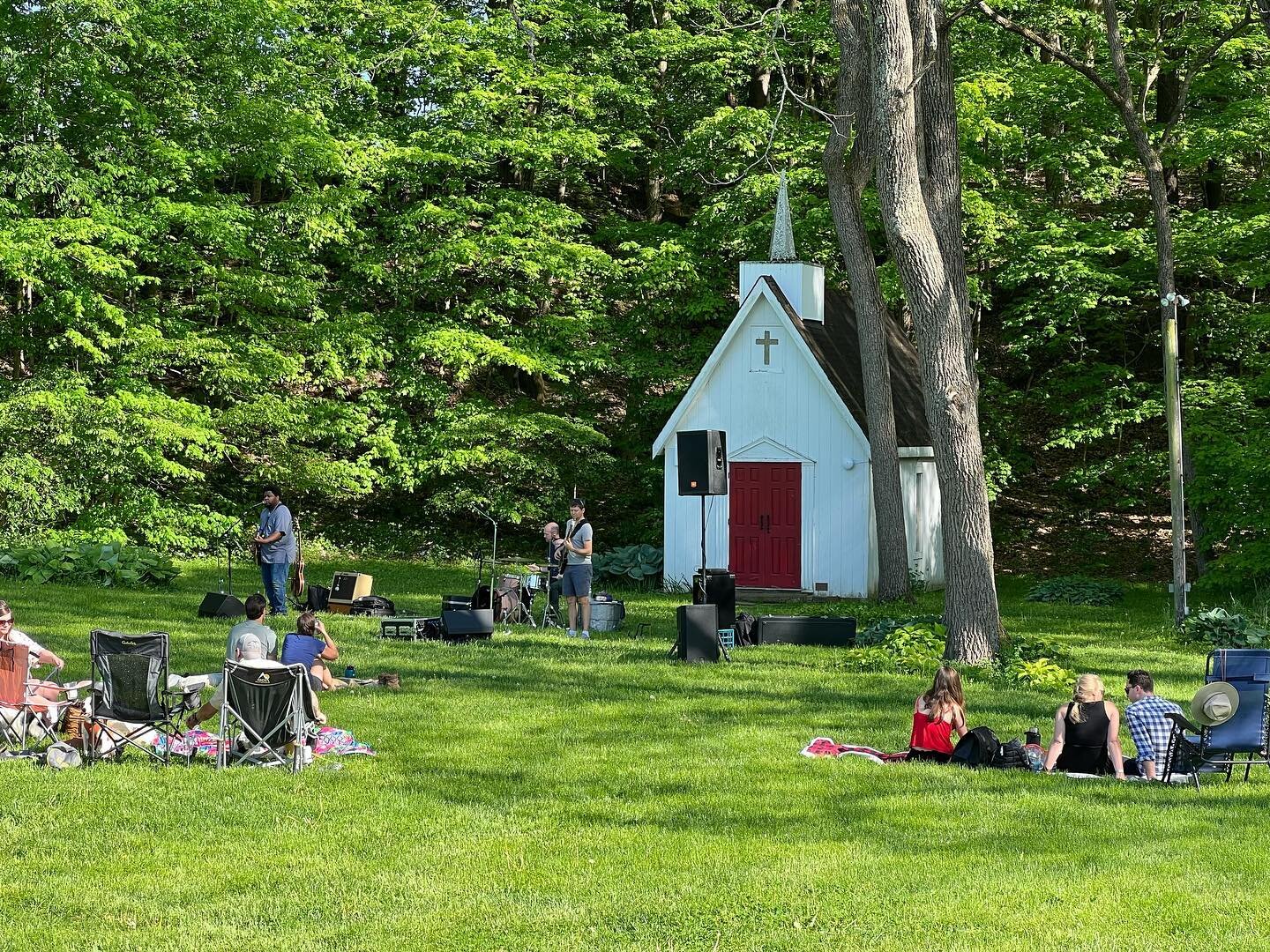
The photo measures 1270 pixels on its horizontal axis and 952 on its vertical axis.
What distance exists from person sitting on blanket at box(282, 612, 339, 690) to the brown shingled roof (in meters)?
13.0

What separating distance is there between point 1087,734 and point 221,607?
11.9 meters

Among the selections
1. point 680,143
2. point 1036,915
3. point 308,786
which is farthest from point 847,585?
point 1036,915

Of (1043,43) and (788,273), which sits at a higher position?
(1043,43)

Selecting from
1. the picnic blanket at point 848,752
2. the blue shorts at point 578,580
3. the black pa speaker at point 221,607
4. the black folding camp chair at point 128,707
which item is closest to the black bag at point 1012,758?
the picnic blanket at point 848,752

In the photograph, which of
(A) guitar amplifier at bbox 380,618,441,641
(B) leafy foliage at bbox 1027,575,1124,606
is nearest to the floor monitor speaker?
(A) guitar amplifier at bbox 380,618,441,641

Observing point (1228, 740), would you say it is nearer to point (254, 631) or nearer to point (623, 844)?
point (623, 844)

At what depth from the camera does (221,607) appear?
63.9 ft

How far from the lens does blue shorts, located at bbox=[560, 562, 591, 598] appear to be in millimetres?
18641

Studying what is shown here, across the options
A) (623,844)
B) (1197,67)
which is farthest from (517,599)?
(1197,67)

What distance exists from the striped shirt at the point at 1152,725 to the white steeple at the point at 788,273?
16.5 meters

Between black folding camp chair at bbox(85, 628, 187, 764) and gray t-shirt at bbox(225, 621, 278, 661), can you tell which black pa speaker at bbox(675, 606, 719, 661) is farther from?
black folding camp chair at bbox(85, 628, 187, 764)

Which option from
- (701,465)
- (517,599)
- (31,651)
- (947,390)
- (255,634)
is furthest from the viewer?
(517,599)

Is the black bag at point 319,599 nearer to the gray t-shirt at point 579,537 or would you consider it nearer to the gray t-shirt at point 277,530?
the gray t-shirt at point 277,530

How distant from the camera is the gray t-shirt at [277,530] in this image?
18.9 metres
